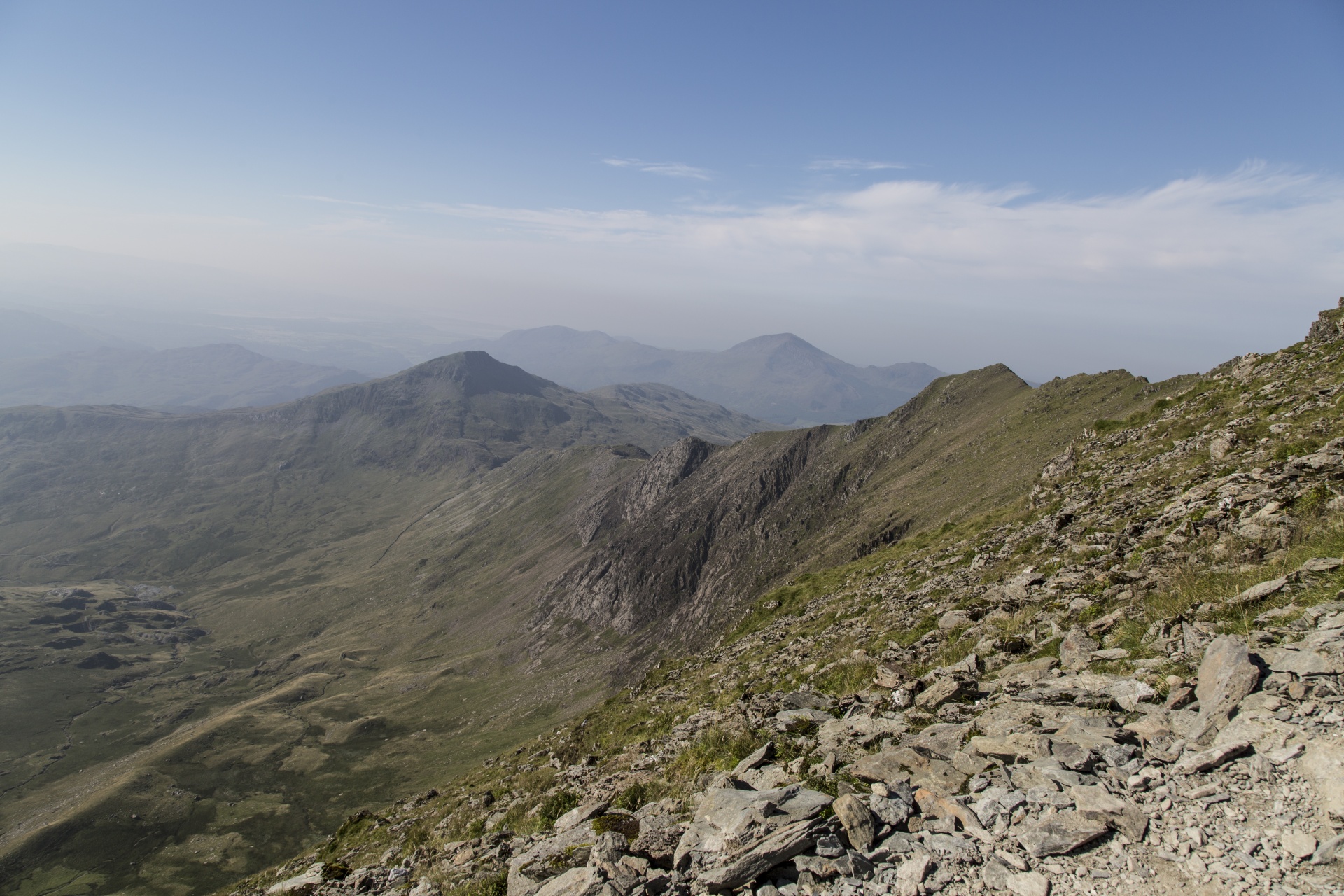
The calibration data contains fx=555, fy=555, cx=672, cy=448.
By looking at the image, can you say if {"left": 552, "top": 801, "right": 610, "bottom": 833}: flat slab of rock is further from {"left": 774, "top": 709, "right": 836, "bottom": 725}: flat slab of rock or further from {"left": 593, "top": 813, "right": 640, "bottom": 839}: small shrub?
{"left": 774, "top": 709, "right": 836, "bottom": 725}: flat slab of rock

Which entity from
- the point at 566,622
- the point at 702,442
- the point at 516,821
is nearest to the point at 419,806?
the point at 516,821

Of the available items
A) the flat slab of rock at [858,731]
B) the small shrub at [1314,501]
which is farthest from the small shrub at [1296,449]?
the flat slab of rock at [858,731]

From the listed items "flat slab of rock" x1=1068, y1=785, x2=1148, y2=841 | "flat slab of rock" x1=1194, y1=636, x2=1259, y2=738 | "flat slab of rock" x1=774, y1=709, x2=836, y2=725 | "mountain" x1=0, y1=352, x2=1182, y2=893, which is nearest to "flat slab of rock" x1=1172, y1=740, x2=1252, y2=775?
"flat slab of rock" x1=1194, y1=636, x2=1259, y2=738

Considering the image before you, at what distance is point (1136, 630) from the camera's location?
13.5 meters

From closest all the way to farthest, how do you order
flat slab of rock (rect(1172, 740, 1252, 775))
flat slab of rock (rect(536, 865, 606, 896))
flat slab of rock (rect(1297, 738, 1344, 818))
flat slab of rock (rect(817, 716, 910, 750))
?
flat slab of rock (rect(1297, 738, 1344, 818)) → flat slab of rock (rect(1172, 740, 1252, 775)) → flat slab of rock (rect(536, 865, 606, 896)) → flat slab of rock (rect(817, 716, 910, 750))

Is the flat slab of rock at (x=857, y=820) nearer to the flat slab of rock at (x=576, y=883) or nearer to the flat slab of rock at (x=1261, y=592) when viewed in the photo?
the flat slab of rock at (x=576, y=883)

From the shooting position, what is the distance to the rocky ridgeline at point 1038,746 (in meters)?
8.23

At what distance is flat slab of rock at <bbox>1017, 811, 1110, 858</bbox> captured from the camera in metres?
8.34

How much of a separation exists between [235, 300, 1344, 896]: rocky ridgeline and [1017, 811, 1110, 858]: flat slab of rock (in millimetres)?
34

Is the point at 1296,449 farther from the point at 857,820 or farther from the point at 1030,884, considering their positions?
the point at 857,820

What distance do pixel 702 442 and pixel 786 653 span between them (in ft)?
552

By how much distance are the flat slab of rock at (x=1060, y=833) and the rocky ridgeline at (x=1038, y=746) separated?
0.03 meters

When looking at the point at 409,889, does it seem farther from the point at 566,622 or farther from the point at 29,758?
the point at 29,758

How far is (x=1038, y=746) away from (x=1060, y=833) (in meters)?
2.09
